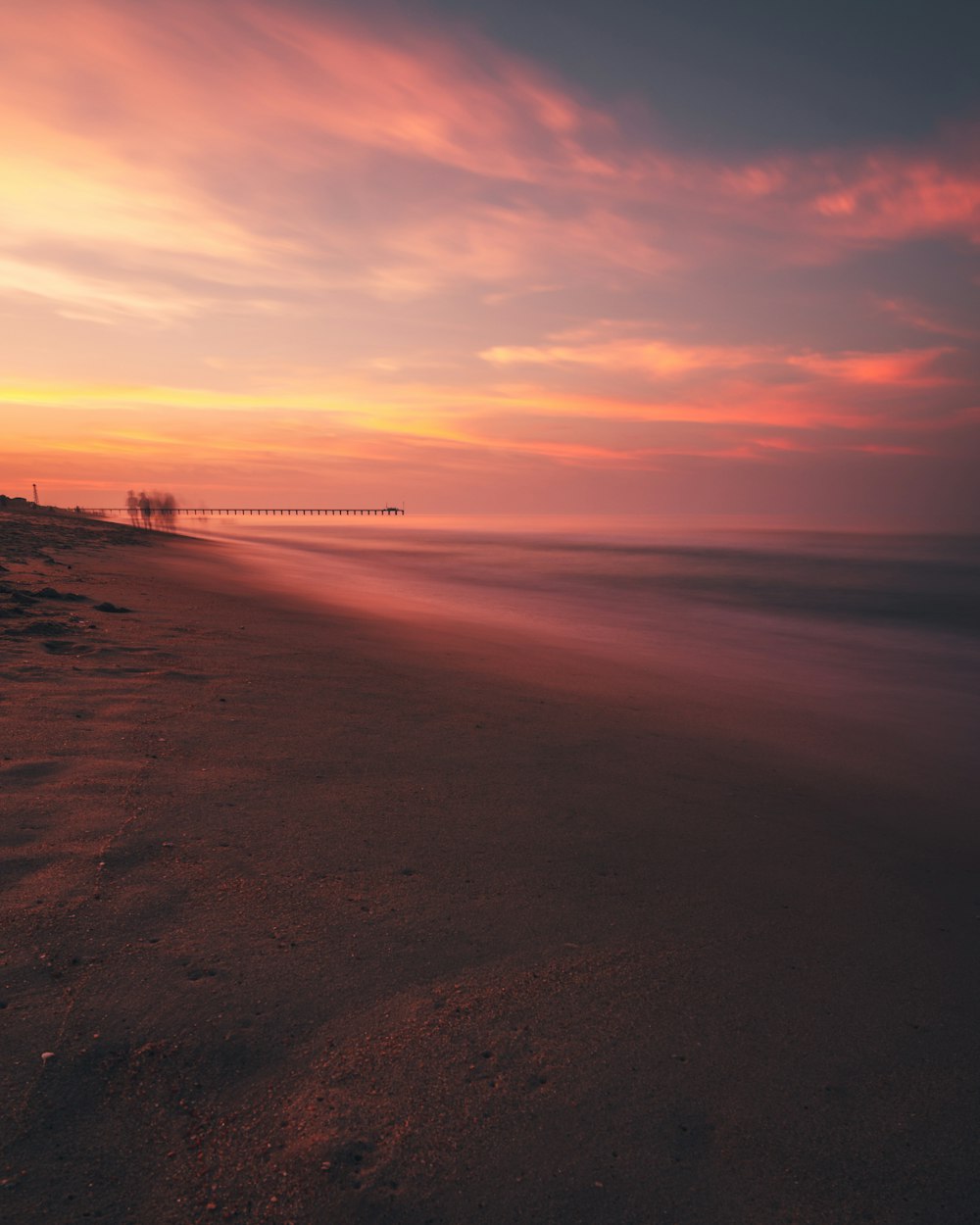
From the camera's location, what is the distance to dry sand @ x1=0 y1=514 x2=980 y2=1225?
2.55 meters

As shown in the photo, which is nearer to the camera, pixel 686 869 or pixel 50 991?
pixel 50 991

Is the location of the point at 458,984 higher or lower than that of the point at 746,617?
lower

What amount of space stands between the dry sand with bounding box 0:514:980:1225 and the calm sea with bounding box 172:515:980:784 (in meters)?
5.87

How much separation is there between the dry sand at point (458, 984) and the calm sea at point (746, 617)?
5.87 m

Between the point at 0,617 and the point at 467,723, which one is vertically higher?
the point at 0,617

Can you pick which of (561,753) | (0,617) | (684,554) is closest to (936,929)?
(561,753)

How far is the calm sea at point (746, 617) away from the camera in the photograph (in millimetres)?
12864

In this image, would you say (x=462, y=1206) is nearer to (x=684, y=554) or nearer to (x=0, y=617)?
(x=0, y=617)

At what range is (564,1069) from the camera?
9.97ft

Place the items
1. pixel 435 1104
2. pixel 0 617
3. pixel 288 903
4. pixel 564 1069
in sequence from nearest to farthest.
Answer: pixel 435 1104 → pixel 564 1069 → pixel 288 903 → pixel 0 617

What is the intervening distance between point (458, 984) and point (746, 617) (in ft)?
83.0

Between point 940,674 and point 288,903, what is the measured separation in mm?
17074

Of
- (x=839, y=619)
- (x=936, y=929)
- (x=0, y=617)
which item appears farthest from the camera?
(x=839, y=619)

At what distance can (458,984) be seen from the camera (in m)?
3.51
